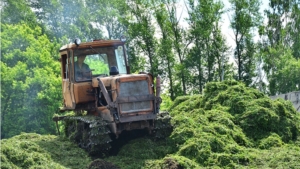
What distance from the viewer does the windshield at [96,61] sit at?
13.6 meters

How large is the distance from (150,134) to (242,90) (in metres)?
2.93

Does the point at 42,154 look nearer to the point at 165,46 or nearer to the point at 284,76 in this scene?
the point at 165,46

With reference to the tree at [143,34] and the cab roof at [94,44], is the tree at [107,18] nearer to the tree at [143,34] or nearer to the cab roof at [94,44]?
the tree at [143,34]

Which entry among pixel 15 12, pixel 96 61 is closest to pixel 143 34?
pixel 15 12

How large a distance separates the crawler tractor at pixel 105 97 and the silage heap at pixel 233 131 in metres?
0.89

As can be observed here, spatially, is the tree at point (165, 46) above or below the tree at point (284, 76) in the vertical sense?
above

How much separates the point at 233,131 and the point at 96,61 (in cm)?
416

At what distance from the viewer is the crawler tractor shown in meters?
12.1

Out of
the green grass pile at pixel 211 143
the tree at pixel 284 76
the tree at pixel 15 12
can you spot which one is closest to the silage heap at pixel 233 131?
the green grass pile at pixel 211 143

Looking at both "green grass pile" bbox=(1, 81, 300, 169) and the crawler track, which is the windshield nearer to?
the crawler track

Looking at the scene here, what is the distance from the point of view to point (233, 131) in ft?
40.6

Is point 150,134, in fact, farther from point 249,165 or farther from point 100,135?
point 249,165

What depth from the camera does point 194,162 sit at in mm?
10719

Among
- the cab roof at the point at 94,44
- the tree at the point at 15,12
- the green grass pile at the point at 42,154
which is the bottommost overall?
the green grass pile at the point at 42,154
